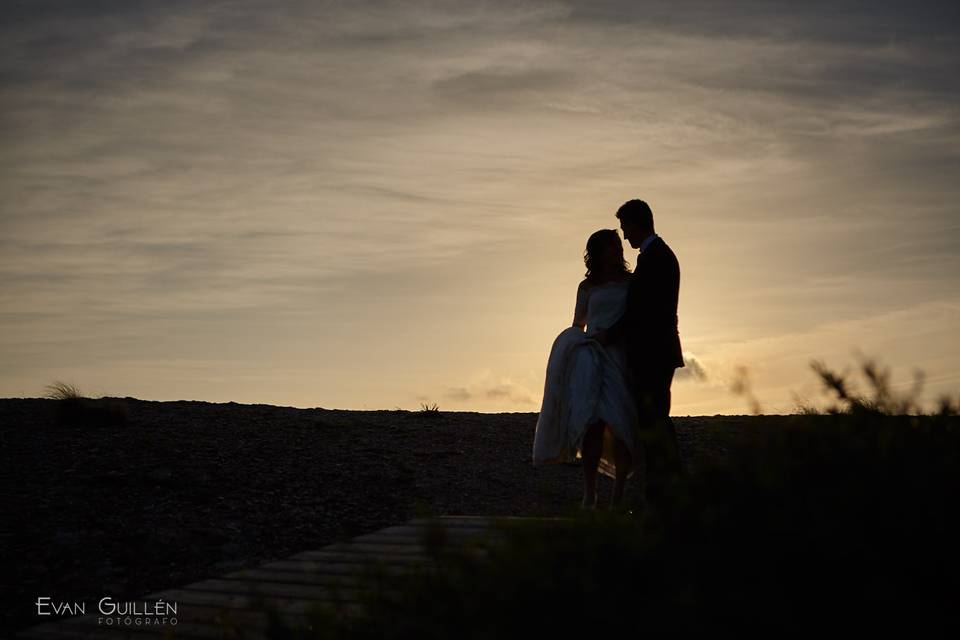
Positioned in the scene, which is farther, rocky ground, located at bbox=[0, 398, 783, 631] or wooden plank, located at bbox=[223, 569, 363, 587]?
rocky ground, located at bbox=[0, 398, 783, 631]

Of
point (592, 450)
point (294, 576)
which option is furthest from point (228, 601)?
point (592, 450)

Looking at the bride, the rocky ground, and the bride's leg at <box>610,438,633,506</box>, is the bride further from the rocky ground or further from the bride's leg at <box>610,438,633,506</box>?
the rocky ground

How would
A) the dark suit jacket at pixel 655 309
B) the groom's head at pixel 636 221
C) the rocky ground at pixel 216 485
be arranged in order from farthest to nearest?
1. the rocky ground at pixel 216 485
2. the groom's head at pixel 636 221
3. the dark suit jacket at pixel 655 309

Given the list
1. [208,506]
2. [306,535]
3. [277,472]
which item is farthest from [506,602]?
[277,472]

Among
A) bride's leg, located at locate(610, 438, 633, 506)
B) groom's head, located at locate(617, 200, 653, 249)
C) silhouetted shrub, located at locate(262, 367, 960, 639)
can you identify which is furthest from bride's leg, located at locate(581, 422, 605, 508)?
silhouetted shrub, located at locate(262, 367, 960, 639)

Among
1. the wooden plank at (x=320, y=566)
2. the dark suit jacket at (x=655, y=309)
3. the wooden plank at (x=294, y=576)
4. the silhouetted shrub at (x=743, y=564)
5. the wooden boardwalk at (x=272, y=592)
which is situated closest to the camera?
the silhouetted shrub at (x=743, y=564)

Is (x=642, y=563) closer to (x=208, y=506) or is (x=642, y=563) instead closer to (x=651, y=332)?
(x=651, y=332)

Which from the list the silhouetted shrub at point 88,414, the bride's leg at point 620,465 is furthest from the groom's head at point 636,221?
the silhouetted shrub at point 88,414

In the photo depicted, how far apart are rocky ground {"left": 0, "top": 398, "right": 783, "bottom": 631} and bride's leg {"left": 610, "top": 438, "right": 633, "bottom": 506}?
1.14 m

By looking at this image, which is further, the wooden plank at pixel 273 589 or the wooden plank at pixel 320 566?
the wooden plank at pixel 320 566

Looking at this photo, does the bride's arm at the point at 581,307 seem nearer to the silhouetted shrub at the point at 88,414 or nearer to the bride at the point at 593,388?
the bride at the point at 593,388

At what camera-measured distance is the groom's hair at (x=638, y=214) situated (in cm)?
759

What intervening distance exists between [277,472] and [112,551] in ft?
8.71

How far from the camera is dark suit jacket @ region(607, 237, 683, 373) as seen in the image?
7.46m
